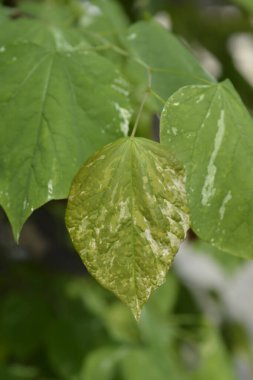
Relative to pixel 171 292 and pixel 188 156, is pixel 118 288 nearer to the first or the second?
pixel 188 156

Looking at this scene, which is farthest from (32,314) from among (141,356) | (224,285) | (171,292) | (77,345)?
(224,285)

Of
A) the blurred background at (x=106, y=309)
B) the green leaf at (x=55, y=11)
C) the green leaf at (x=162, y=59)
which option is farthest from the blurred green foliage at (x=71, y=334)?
the green leaf at (x=162, y=59)

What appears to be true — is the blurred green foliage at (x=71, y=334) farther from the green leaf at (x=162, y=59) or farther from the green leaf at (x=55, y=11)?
the green leaf at (x=162, y=59)

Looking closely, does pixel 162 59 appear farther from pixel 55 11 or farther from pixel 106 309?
pixel 106 309

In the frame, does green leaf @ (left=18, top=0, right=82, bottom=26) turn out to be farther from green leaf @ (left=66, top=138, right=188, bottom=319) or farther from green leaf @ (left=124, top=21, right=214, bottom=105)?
green leaf @ (left=66, top=138, right=188, bottom=319)

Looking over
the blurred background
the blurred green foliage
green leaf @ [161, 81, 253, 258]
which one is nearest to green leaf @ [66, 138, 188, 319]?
green leaf @ [161, 81, 253, 258]

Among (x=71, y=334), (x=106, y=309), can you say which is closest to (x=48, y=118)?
(x=71, y=334)
